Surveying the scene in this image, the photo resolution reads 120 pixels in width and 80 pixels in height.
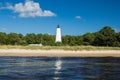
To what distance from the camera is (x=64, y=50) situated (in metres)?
70.9

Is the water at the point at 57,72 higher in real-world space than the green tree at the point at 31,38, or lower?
lower

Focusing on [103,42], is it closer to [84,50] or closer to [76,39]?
[76,39]

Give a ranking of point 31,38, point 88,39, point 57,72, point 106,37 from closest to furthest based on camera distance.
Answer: point 57,72, point 106,37, point 88,39, point 31,38

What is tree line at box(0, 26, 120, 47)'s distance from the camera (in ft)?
318

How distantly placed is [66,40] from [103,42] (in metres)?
22.7

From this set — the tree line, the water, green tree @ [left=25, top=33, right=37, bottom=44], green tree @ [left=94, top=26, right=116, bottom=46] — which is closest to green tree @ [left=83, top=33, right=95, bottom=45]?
the tree line

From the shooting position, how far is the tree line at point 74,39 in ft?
318

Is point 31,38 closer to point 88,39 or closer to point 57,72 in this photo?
point 88,39

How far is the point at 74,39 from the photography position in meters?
119

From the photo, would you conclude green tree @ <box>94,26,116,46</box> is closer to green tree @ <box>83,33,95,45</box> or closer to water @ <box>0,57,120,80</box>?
green tree @ <box>83,33,95,45</box>

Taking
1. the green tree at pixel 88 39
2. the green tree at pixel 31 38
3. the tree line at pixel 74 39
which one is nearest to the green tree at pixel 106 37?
the tree line at pixel 74 39

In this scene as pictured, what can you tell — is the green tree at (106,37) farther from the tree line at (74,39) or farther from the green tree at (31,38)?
the green tree at (31,38)

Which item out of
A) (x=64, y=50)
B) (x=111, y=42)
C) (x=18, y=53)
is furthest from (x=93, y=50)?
(x=111, y=42)

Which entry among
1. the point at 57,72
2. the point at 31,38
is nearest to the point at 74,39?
the point at 31,38
